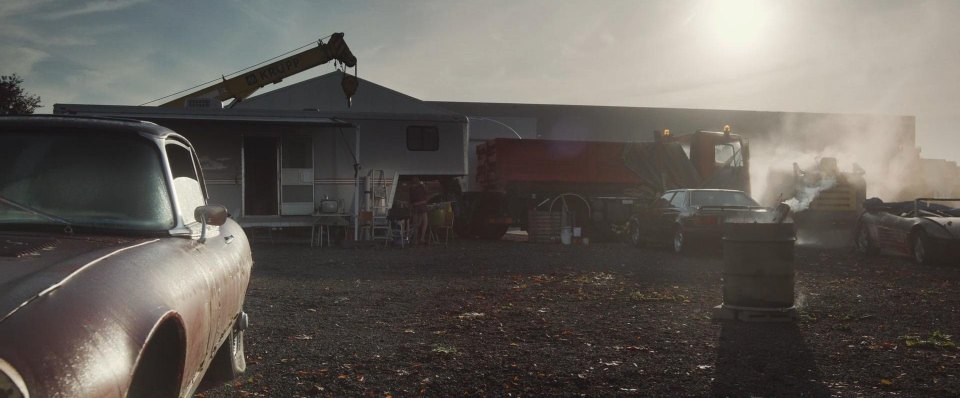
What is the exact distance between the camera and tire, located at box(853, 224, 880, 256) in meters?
16.7

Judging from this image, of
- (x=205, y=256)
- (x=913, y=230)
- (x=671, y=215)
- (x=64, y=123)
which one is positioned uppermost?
(x=64, y=123)

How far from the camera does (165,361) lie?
2965mm

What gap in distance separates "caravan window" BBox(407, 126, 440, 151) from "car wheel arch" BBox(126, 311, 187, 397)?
694 inches

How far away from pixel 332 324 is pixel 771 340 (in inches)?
162

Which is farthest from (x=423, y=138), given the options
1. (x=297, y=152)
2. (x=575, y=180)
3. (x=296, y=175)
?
(x=575, y=180)

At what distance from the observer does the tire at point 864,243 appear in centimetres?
1672

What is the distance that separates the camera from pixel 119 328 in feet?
7.64

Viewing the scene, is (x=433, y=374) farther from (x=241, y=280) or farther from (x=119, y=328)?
(x=119, y=328)

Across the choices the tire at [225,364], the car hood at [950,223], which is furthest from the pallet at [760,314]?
the car hood at [950,223]

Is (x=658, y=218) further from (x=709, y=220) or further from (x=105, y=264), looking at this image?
(x=105, y=264)

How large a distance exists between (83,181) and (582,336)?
4761 millimetres

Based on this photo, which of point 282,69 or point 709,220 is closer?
point 709,220

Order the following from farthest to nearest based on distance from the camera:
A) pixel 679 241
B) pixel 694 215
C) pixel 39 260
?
pixel 679 241, pixel 694 215, pixel 39 260

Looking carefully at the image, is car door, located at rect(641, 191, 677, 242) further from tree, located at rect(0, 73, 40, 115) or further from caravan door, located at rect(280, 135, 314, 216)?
tree, located at rect(0, 73, 40, 115)
